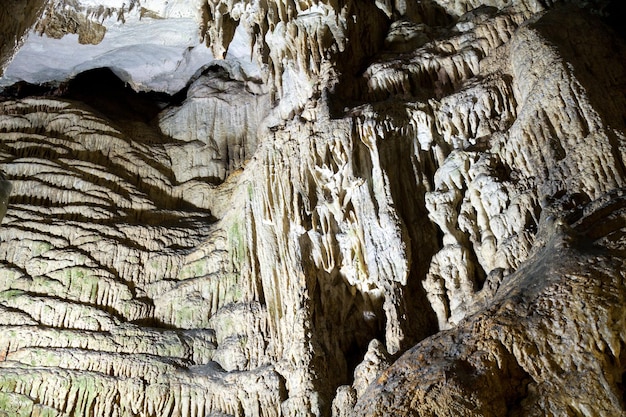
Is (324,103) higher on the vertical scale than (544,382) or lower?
higher

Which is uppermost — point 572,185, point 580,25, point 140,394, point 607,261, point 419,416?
point 580,25

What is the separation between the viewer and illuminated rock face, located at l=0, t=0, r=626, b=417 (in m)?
4.46

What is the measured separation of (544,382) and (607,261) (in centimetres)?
113

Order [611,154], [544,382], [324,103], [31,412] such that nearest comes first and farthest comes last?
[544,382] < [611,154] < [31,412] < [324,103]

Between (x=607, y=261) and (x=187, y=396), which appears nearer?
(x=607, y=261)

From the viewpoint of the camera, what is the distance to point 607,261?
14.1ft

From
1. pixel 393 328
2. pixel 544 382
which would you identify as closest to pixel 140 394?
pixel 393 328

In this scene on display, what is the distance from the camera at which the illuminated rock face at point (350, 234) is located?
446 cm

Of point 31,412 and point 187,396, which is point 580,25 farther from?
point 31,412

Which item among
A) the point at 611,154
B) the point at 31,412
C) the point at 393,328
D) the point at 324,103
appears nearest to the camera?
the point at 611,154

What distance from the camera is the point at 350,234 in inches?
321

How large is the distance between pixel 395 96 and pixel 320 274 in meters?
3.32

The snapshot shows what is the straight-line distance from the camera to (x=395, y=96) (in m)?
8.88

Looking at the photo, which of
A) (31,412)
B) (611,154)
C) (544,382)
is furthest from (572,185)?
(31,412)
